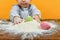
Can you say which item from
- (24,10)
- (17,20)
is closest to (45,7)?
(24,10)

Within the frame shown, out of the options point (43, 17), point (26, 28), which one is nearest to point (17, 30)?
point (26, 28)

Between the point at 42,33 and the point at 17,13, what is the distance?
350mm

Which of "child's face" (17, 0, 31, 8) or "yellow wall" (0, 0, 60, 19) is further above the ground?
"child's face" (17, 0, 31, 8)

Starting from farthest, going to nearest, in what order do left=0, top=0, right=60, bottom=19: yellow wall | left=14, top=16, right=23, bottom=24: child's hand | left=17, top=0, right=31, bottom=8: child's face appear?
left=0, top=0, right=60, bottom=19: yellow wall
left=17, top=0, right=31, bottom=8: child's face
left=14, top=16, right=23, bottom=24: child's hand

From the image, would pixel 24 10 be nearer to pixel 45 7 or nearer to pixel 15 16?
pixel 15 16

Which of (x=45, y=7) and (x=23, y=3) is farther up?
(x=23, y=3)

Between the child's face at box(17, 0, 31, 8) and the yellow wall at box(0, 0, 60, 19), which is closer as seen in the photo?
the child's face at box(17, 0, 31, 8)

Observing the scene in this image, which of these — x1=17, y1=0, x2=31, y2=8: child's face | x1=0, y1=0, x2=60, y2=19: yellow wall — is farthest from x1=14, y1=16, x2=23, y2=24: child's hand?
x1=0, y1=0, x2=60, y2=19: yellow wall

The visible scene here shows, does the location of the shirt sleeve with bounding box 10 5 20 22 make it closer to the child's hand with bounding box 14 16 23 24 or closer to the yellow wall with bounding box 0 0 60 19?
the child's hand with bounding box 14 16 23 24

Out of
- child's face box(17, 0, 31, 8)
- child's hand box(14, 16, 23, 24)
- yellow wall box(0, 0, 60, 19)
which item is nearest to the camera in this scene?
child's hand box(14, 16, 23, 24)

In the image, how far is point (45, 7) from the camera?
4.78ft

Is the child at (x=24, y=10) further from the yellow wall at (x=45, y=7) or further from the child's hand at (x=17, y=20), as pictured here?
the yellow wall at (x=45, y=7)

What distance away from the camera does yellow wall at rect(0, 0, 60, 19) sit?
1.45 meters

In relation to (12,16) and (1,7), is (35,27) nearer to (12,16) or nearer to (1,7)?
(12,16)
